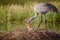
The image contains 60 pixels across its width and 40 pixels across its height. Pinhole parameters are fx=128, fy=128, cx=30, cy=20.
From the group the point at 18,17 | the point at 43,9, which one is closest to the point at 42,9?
the point at 43,9

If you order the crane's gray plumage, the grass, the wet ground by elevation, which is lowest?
the wet ground

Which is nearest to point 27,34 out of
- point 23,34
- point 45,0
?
point 23,34

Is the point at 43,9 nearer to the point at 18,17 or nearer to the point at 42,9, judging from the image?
the point at 42,9

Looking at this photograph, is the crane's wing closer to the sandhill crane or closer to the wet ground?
the sandhill crane

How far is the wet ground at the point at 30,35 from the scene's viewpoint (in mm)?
1245

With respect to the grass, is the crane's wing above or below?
above

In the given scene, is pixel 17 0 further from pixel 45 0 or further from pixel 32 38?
pixel 32 38

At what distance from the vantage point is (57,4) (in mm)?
1305

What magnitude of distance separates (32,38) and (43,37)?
0.11 metres

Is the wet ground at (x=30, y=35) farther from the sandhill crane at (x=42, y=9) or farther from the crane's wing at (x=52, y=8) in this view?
the crane's wing at (x=52, y=8)

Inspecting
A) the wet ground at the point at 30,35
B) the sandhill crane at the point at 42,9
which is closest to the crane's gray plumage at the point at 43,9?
the sandhill crane at the point at 42,9

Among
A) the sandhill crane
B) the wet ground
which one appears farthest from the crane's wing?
the wet ground

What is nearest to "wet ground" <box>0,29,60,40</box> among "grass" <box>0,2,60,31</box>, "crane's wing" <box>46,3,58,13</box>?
"grass" <box>0,2,60,31</box>

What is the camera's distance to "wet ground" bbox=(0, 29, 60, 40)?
4.09ft
